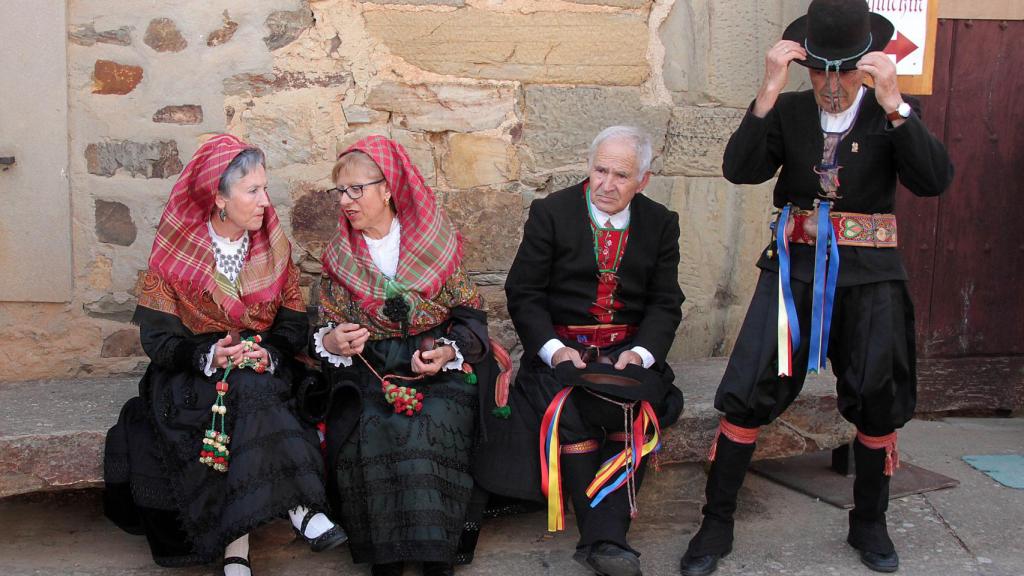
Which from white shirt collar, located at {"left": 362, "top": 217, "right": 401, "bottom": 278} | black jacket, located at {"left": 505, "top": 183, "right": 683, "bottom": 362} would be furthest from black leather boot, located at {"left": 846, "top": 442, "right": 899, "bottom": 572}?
white shirt collar, located at {"left": 362, "top": 217, "right": 401, "bottom": 278}

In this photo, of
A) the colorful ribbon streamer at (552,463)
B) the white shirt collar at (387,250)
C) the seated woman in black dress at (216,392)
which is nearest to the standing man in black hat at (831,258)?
the colorful ribbon streamer at (552,463)

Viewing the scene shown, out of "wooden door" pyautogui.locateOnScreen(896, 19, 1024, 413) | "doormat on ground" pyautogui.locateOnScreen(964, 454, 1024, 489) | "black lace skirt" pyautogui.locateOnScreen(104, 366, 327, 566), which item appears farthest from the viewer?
"wooden door" pyautogui.locateOnScreen(896, 19, 1024, 413)

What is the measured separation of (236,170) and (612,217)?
122 centimetres

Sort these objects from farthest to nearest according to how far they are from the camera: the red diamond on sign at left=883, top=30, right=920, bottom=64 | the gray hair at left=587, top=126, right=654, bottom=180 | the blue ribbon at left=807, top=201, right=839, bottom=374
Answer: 1. the red diamond on sign at left=883, top=30, right=920, bottom=64
2. the gray hair at left=587, top=126, right=654, bottom=180
3. the blue ribbon at left=807, top=201, right=839, bottom=374

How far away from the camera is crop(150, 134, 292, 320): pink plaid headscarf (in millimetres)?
3209

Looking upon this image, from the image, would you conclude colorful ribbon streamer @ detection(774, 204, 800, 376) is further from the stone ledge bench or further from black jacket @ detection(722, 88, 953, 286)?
the stone ledge bench

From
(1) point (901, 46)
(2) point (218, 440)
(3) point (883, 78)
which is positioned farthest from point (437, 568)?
(1) point (901, 46)

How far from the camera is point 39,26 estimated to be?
3676 millimetres

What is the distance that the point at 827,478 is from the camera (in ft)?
12.9

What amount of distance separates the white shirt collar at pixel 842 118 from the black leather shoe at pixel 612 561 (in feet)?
4.49

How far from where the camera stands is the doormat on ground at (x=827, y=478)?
3.81 metres

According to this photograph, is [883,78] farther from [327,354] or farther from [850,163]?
[327,354]

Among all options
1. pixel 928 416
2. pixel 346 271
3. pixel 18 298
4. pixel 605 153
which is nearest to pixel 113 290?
pixel 18 298

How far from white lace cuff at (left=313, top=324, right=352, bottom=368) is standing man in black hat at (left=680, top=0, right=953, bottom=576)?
3.82ft
